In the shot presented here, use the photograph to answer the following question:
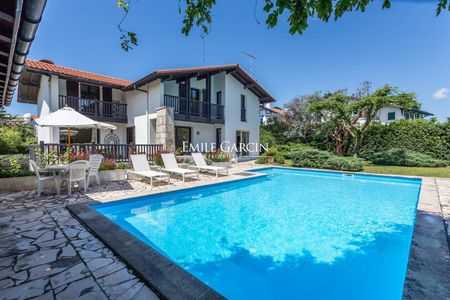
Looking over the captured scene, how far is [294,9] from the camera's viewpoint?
232 cm

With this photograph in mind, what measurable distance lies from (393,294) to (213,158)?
38.4 ft

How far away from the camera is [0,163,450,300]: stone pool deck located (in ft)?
7.45

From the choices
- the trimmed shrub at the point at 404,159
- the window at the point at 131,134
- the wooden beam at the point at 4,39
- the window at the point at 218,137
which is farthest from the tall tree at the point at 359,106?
the wooden beam at the point at 4,39

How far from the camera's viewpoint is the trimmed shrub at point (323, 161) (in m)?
13.4

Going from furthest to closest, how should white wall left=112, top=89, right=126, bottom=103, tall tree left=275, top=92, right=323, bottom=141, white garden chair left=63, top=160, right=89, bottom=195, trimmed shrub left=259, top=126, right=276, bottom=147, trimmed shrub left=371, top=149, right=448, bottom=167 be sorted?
trimmed shrub left=259, top=126, right=276, bottom=147 → tall tree left=275, top=92, right=323, bottom=141 → white wall left=112, top=89, right=126, bottom=103 → trimmed shrub left=371, top=149, right=448, bottom=167 → white garden chair left=63, top=160, right=89, bottom=195

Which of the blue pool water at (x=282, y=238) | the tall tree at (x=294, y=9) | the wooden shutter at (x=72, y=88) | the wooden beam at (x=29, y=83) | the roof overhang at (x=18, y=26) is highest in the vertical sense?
the wooden beam at (x=29, y=83)

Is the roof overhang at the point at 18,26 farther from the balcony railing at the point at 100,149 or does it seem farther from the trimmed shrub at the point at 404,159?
the trimmed shrub at the point at 404,159

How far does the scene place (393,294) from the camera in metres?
3.04

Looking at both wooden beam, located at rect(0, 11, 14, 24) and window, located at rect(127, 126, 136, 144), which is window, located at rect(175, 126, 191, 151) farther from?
wooden beam, located at rect(0, 11, 14, 24)

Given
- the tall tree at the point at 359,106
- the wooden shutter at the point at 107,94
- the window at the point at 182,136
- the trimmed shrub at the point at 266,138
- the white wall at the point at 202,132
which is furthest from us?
the trimmed shrub at the point at 266,138

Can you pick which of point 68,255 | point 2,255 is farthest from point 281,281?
point 2,255

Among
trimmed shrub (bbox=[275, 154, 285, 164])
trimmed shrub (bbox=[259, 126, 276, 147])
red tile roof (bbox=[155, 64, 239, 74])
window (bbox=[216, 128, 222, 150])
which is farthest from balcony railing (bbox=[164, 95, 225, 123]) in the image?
trimmed shrub (bbox=[259, 126, 276, 147])

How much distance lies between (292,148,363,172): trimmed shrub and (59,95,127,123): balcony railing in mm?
13285

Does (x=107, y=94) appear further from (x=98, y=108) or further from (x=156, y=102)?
(x=156, y=102)
